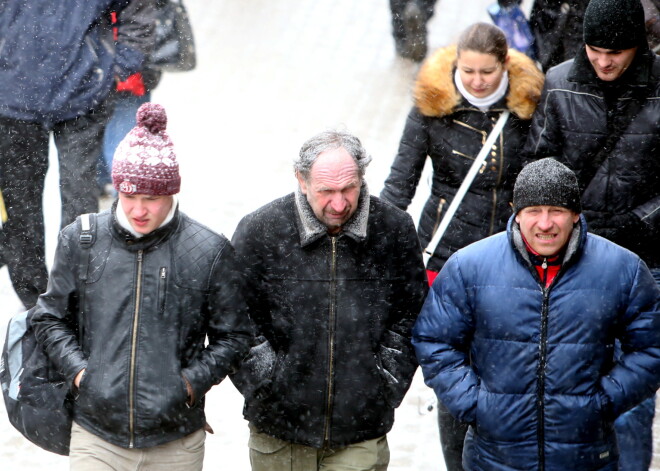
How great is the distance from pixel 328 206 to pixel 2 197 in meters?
3.32

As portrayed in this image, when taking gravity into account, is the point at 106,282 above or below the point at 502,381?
above

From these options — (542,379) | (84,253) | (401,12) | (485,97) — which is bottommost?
(542,379)

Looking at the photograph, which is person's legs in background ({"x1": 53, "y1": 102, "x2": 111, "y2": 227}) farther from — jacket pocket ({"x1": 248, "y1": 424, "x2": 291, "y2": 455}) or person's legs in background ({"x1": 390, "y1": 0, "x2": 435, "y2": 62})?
person's legs in background ({"x1": 390, "y1": 0, "x2": 435, "y2": 62})

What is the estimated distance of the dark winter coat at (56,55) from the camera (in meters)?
7.50

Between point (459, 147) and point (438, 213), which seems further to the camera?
point (438, 213)

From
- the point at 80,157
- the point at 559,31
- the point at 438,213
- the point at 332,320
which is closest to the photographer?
the point at 332,320

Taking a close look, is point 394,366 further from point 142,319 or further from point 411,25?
point 411,25

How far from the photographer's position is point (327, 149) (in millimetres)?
5129

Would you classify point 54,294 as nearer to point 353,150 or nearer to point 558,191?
point 353,150

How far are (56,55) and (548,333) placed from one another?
12.4 ft

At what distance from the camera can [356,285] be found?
5211mm

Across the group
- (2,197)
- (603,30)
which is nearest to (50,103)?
(2,197)

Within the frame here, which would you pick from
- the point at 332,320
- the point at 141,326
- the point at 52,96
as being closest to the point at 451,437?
the point at 332,320

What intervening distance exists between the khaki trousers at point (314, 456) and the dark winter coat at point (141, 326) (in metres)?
0.42
